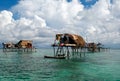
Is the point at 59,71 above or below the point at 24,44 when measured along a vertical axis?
below

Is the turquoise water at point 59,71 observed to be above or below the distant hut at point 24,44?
below

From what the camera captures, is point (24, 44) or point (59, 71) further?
point (24, 44)

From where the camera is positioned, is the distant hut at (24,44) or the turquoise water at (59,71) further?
the distant hut at (24,44)

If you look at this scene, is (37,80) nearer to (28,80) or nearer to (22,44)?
(28,80)

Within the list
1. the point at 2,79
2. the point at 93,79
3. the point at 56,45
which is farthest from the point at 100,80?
the point at 56,45

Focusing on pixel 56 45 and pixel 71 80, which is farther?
pixel 56 45

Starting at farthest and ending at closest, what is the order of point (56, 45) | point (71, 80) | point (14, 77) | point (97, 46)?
point (97, 46) → point (56, 45) → point (14, 77) → point (71, 80)

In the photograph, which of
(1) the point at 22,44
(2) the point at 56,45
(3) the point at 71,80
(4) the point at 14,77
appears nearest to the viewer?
(3) the point at 71,80

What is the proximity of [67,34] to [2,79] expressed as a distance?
110 ft

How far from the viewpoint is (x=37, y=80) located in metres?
25.0

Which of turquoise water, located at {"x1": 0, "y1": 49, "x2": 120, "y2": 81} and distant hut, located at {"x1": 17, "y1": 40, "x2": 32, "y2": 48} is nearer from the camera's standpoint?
turquoise water, located at {"x1": 0, "y1": 49, "x2": 120, "y2": 81}

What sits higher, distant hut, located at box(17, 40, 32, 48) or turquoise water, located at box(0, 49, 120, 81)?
distant hut, located at box(17, 40, 32, 48)

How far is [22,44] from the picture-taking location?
93.8 meters

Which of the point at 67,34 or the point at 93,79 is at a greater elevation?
the point at 67,34
